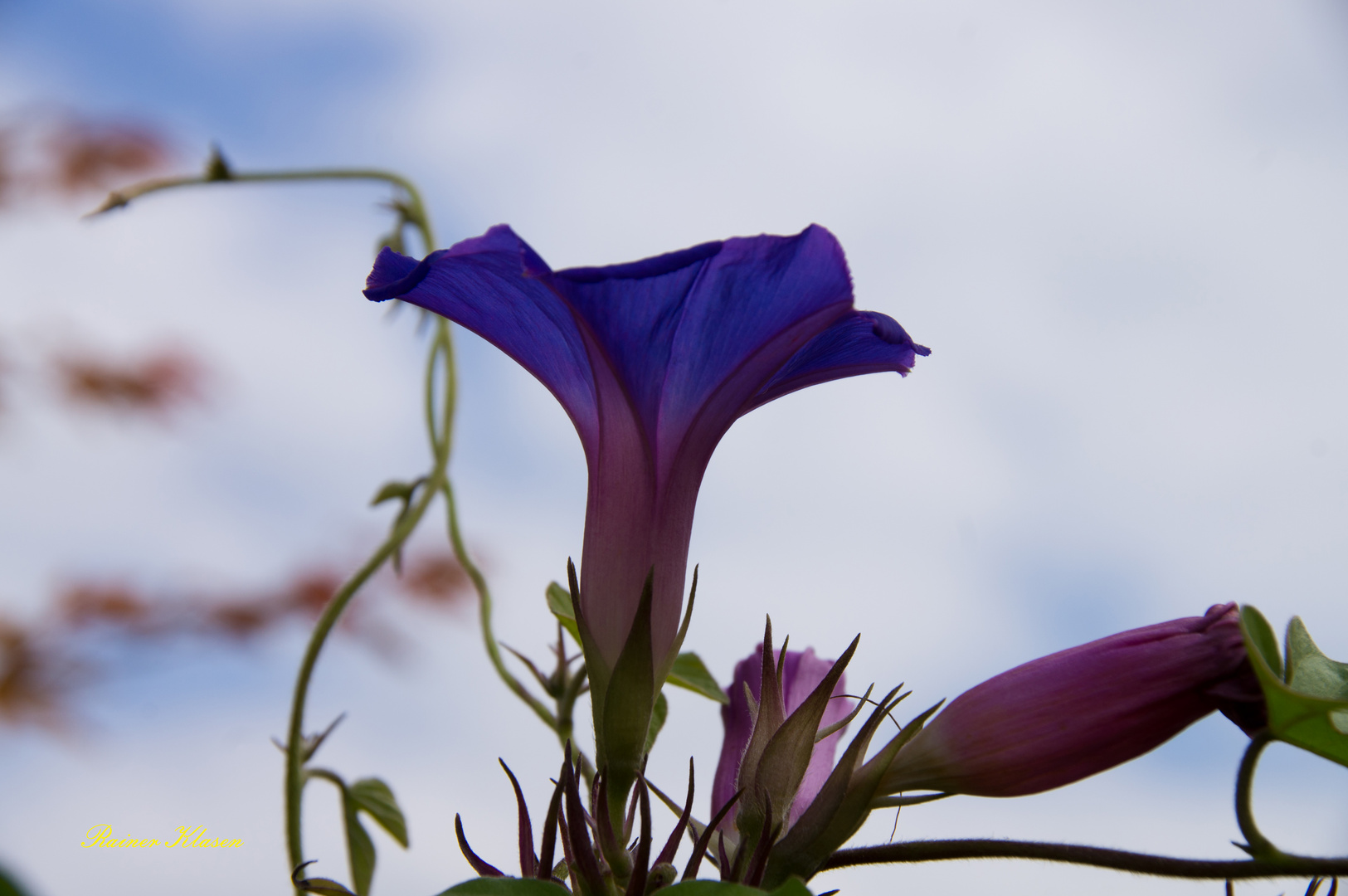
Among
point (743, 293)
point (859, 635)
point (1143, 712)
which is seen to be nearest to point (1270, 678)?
point (1143, 712)

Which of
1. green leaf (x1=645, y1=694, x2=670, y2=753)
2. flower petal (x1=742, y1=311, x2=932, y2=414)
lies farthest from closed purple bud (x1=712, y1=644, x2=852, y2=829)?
flower petal (x1=742, y1=311, x2=932, y2=414)

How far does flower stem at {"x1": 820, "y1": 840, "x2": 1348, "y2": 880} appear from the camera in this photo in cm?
49

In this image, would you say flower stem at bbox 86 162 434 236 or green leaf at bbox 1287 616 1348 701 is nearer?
green leaf at bbox 1287 616 1348 701

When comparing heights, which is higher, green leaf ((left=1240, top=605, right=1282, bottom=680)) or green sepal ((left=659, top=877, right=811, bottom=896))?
green leaf ((left=1240, top=605, right=1282, bottom=680))

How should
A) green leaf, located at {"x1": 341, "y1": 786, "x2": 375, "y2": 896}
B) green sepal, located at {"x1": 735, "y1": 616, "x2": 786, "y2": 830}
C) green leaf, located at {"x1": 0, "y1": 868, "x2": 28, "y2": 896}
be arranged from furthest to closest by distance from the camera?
green leaf, located at {"x1": 341, "y1": 786, "x2": 375, "y2": 896}, green sepal, located at {"x1": 735, "y1": 616, "x2": 786, "y2": 830}, green leaf, located at {"x1": 0, "y1": 868, "x2": 28, "y2": 896}

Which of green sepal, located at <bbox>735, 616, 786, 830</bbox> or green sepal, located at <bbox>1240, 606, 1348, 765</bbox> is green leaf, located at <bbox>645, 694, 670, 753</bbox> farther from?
green sepal, located at <bbox>1240, 606, 1348, 765</bbox>

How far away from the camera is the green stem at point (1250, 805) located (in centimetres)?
49

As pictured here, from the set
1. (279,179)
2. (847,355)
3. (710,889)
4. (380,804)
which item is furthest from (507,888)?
(279,179)

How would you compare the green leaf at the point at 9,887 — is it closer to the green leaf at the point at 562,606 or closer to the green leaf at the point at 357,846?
the green leaf at the point at 562,606

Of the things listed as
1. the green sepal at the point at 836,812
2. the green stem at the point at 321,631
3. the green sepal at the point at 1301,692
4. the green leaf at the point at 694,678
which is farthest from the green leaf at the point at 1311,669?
the green stem at the point at 321,631

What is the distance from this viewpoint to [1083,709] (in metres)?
0.48

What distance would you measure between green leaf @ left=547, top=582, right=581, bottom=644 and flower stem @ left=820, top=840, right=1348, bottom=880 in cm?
24

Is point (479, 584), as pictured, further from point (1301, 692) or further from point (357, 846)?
point (1301, 692)

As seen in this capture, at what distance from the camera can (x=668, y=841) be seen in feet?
1.59
